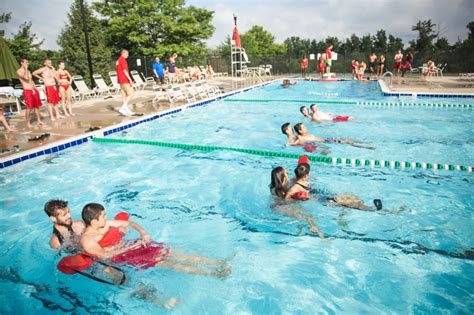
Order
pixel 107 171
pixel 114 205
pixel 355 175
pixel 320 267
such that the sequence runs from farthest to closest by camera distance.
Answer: pixel 107 171, pixel 355 175, pixel 114 205, pixel 320 267

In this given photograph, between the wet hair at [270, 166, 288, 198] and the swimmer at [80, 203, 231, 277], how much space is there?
110cm

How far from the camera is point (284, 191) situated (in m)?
4.11

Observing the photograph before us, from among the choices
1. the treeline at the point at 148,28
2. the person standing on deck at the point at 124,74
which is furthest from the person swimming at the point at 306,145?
the treeline at the point at 148,28

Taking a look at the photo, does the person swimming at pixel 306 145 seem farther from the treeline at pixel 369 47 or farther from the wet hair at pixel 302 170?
the treeline at pixel 369 47

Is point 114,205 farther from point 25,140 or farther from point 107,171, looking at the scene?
point 25,140

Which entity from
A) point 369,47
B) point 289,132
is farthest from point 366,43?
point 289,132

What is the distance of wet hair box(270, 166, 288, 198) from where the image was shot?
Answer: 158 inches

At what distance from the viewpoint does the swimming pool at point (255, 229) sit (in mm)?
3111

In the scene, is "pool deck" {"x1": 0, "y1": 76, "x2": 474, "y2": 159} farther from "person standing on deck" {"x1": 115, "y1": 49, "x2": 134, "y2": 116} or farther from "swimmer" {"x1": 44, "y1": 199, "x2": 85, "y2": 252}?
"swimmer" {"x1": 44, "y1": 199, "x2": 85, "y2": 252}

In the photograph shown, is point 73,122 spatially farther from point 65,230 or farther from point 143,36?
point 143,36

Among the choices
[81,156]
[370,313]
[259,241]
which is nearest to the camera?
[370,313]

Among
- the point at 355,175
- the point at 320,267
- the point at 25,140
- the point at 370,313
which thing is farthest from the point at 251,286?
the point at 25,140

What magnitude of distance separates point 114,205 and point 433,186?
4.86 metres

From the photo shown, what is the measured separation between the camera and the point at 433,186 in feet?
16.9
